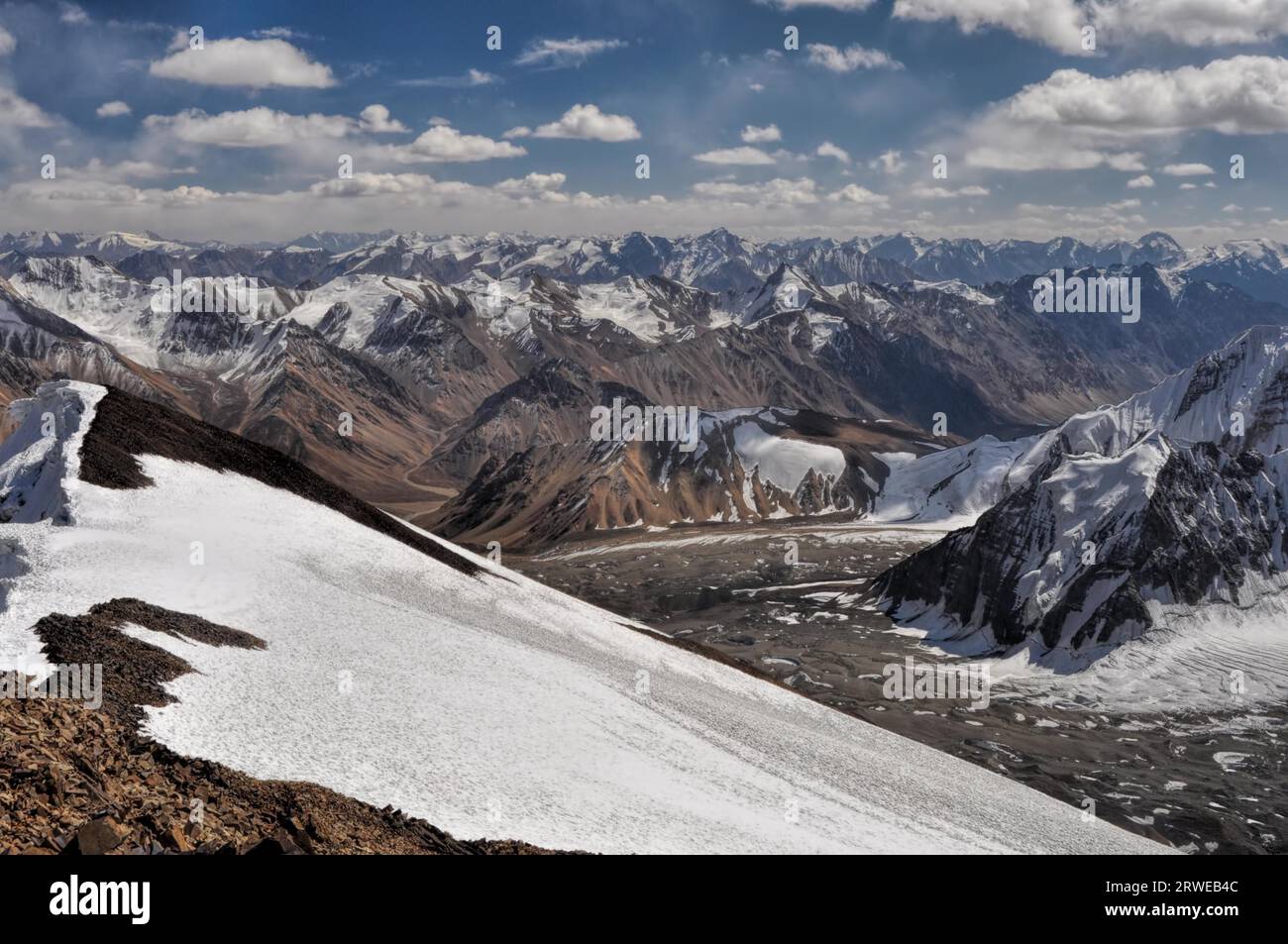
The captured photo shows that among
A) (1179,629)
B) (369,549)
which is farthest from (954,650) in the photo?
(369,549)

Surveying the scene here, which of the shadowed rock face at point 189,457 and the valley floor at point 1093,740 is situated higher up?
the shadowed rock face at point 189,457

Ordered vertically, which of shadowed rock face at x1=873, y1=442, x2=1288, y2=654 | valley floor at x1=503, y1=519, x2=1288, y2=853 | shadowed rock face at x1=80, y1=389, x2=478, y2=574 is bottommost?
valley floor at x1=503, y1=519, x2=1288, y2=853

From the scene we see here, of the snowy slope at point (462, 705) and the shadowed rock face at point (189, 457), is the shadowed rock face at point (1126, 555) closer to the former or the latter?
the snowy slope at point (462, 705)

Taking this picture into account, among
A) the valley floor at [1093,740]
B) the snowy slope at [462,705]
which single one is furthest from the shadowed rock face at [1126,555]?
the snowy slope at [462,705]

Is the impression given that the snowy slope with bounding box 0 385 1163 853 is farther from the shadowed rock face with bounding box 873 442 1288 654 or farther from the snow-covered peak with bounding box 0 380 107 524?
the shadowed rock face with bounding box 873 442 1288 654

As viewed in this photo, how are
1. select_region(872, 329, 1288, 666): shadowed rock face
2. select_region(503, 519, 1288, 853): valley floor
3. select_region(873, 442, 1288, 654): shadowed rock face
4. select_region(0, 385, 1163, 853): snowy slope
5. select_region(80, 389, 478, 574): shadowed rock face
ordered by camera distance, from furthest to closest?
1. select_region(872, 329, 1288, 666): shadowed rock face
2. select_region(873, 442, 1288, 654): shadowed rock face
3. select_region(503, 519, 1288, 853): valley floor
4. select_region(80, 389, 478, 574): shadowed rock face
5. select_region(0, 385, 1163, 853): snowy slope

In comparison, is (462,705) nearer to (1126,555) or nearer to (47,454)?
(47,454)

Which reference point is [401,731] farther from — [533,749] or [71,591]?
[71,591]

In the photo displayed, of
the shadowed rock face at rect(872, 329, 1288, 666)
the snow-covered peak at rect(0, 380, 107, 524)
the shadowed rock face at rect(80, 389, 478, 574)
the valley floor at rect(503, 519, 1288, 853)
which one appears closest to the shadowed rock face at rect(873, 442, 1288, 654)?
the shadowed rock face at rect(872, 329, 1288, 666)
